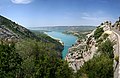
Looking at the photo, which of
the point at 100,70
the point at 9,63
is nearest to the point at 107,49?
the point at 100,70

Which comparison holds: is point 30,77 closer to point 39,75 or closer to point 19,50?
point 39,75

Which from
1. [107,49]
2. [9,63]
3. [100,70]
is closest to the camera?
[100,70]

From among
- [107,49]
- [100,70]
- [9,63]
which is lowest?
[100,70]

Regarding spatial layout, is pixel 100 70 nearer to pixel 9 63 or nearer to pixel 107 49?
pixel 107 49

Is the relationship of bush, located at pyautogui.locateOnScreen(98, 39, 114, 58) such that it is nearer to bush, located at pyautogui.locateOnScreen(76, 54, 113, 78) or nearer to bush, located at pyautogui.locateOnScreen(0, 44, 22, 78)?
bush, located at pyautogui.locateOnScreen(76, 54, 113, 78)

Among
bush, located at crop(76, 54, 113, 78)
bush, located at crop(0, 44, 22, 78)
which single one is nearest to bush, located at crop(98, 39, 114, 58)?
bush, located at crop(76, 54, 113, 78)

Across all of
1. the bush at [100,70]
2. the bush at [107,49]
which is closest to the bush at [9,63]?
the bush at [100,70]

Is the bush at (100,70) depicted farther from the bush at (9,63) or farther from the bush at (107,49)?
the bush at (9,63)

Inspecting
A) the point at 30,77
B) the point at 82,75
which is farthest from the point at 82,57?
the point at 30,77

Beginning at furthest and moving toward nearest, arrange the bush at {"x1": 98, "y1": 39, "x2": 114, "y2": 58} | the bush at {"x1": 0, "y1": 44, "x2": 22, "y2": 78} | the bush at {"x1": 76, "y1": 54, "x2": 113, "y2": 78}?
the bush at {"x1": 98, "y1": 39, "x2": 114, "y2": 58}, the bush at {"x1": 0, "y1": 44, "x2": 22, "y2": 78}, the bush at {"x1": 76, "y1": 54, "x2": 113, "y2": 78}

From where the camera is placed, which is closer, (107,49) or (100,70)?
(100,70)

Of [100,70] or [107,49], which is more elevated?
[107,49]
